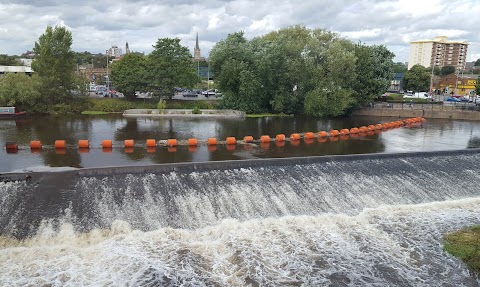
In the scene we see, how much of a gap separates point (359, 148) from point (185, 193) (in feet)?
52.3

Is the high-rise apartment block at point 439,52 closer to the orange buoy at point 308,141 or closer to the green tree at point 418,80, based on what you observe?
the green tree at point 418,80

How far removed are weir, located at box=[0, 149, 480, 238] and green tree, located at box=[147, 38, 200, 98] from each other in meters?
28.7

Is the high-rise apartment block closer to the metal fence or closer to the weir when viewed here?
the metal fence

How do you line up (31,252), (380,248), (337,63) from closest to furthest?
(31,252) < (380,248) < (337,63)

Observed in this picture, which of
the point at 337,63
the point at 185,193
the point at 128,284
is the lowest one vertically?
the point at 128,284

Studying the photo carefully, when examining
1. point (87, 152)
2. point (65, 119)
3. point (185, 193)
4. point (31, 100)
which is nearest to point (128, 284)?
point (185, 193)

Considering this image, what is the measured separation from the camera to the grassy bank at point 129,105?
146 feet

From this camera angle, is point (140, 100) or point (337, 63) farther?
point (140, 100)

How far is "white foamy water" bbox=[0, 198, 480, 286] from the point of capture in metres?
12.2

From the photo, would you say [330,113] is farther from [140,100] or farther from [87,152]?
[87,152]

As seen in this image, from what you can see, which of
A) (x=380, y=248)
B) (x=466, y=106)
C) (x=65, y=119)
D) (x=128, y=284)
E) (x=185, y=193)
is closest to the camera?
(x=128, y=284)

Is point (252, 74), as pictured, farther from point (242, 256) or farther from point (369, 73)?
point (242, 256)

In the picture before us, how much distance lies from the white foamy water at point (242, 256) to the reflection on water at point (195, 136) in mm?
7515

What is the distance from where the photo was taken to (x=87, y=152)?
937 inches
